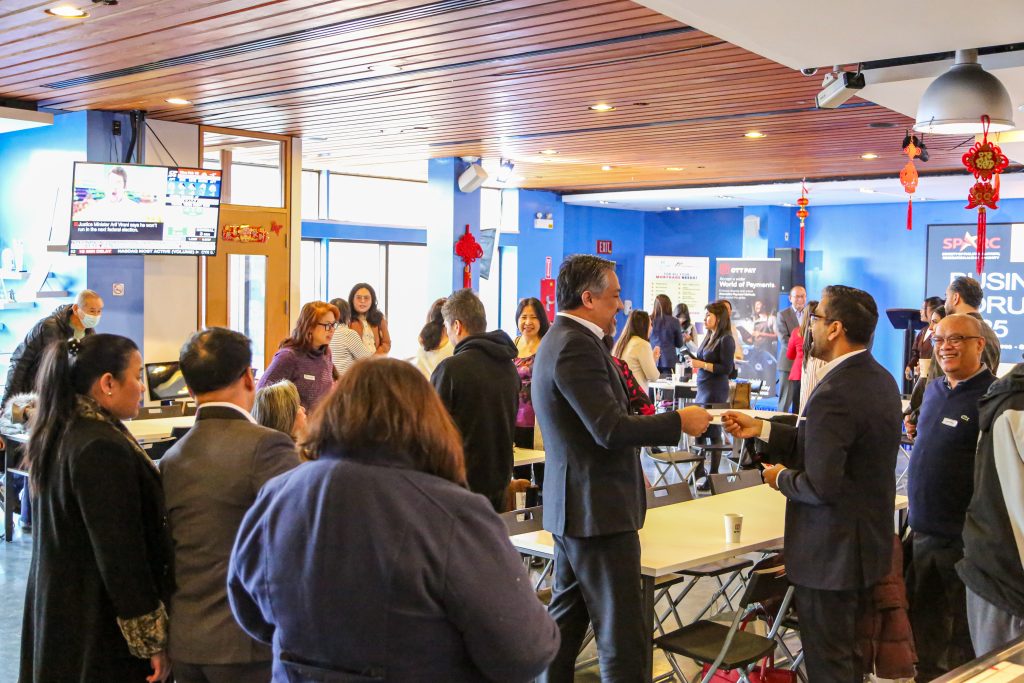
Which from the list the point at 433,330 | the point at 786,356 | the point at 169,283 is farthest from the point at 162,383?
the point at 786,356

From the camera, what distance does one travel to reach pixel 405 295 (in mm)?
15656

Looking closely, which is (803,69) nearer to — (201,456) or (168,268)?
(201,456)

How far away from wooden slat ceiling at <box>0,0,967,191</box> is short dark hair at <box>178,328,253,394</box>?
2.76 meters

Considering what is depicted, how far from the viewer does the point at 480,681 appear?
1812 mm

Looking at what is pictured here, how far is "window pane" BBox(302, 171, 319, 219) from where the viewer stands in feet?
45.8

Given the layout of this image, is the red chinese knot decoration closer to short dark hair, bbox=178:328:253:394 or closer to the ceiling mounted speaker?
the ceiling mounted speaker

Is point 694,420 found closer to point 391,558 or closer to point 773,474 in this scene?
point 773,474

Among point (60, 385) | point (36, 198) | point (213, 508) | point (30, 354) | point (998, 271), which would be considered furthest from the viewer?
point (998, 271)

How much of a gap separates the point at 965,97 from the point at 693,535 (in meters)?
1.90

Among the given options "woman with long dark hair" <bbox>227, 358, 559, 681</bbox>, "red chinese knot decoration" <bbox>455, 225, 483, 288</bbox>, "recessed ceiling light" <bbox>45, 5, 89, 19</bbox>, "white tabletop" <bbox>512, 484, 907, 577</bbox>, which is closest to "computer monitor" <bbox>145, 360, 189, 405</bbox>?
"recessed ceiling light" <bbox>45, 5, 89, 19</bbox>

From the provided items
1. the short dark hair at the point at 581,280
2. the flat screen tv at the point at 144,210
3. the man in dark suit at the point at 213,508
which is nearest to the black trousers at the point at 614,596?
the short dark hair at the point at 581,280

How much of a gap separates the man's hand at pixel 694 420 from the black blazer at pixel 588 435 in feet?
0.19

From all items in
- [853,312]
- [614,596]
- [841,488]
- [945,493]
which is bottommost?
[614,596]

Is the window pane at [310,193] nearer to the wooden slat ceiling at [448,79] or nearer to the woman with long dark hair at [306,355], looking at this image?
the wooden slat ceiling at [448,79]
